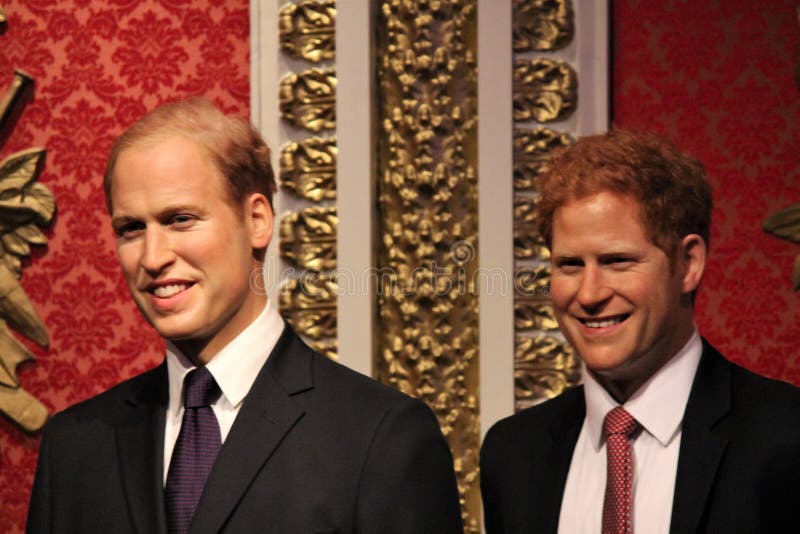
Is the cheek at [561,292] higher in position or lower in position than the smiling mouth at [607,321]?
higher

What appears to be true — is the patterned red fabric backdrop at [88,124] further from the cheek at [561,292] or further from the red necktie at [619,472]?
the red necktie at [619,472]

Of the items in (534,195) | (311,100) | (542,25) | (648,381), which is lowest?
(648,381)

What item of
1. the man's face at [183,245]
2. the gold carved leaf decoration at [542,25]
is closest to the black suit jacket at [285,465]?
the man's face at [183,245]

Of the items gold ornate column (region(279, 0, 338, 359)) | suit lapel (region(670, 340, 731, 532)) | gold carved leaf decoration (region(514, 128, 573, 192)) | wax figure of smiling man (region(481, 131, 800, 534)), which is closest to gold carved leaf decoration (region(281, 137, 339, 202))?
gold ornate column (region(279, 0, 338, 359))

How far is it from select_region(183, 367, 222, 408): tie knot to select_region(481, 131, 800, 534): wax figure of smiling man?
59 centimetres

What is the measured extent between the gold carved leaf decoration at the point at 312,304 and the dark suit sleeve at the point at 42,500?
1226 millimetres

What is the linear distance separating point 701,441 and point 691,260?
0.31 meters

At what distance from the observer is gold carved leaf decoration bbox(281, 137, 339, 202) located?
3281mm

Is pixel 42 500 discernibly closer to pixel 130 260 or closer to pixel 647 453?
pixel 130 260

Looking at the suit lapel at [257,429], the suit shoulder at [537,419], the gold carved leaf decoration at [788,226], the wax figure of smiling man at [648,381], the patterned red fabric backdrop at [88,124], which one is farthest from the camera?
the patterned red fabric backdrop at [88,124]

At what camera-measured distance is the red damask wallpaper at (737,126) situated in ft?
9.97

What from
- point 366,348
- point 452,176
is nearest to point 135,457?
point 366,348

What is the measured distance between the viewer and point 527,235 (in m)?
3.17

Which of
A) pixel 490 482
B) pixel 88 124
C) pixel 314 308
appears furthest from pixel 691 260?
pixel 88 124
